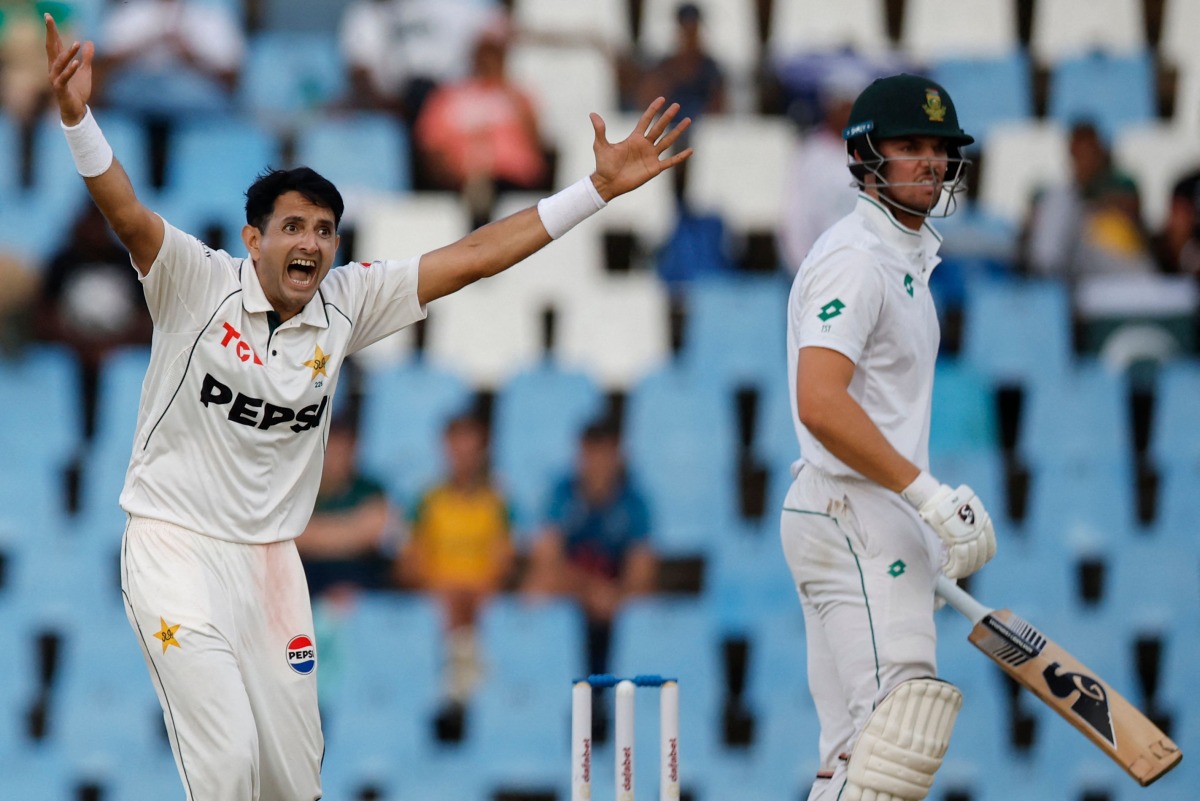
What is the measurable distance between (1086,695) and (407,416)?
179 inches

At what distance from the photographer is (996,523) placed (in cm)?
789

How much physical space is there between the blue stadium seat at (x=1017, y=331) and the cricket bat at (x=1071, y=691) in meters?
4.14

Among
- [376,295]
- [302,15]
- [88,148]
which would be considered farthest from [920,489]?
[302,15]

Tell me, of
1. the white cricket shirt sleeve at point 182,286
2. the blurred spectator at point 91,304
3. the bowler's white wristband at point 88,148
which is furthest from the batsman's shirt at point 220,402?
the blurred spectator at point 91,304

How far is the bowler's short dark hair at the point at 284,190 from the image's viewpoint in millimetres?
4277

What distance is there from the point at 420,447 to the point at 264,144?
7.53 ft

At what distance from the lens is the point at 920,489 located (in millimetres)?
3990

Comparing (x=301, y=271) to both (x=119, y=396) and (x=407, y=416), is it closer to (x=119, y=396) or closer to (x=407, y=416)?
(x=407, y=416)

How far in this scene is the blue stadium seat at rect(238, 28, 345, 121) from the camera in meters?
9.62

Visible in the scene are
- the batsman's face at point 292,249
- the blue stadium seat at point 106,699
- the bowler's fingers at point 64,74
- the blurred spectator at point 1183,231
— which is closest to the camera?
the bowler's fingers at point 64,74

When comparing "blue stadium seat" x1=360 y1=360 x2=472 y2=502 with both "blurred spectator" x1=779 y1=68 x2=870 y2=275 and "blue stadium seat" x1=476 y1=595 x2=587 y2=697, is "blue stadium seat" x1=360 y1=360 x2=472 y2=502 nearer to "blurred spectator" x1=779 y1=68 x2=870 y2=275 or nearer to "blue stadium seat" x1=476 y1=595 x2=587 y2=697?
"blue stadium seat" x1=476 y1=595 x2=587 y2=697

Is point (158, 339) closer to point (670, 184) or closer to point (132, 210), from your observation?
point (132, 210)

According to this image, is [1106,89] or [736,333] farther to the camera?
[1106,89]

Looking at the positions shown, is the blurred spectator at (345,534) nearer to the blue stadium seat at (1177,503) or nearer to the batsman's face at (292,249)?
the batsman's face at (292,249)
